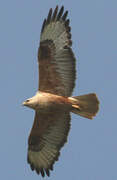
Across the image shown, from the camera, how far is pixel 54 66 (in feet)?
38.4

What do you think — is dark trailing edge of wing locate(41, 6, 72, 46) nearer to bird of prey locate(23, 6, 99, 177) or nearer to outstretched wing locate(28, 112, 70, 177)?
Answer: bird of prey locate(23, 6, 99, 177)

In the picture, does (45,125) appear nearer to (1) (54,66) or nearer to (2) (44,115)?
(2) (44,115)

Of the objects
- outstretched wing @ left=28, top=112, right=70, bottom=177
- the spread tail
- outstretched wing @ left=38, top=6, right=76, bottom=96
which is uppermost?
outstretched wing @ left=38, top=6, right=76, bottom=96

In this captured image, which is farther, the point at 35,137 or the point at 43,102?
the point at 35,137

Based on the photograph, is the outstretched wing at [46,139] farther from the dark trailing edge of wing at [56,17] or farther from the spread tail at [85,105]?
the dark trailing edge of wing at [56,17]

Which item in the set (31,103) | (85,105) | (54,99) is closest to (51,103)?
(54,99)

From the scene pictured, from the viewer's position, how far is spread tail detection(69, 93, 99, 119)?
11.5m

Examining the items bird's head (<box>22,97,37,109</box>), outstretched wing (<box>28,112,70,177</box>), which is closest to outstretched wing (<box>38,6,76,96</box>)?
bird's head (<box>22,97,37,109</box>)

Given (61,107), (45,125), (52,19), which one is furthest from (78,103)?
(52,19)

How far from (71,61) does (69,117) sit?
1453 millimetres

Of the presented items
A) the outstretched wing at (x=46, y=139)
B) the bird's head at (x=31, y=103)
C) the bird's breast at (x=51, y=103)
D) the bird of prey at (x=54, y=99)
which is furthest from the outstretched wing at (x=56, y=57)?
the outstretched wing at (x=46, y=139)

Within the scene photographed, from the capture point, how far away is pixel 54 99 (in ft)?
37.7

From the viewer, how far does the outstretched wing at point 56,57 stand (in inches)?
458

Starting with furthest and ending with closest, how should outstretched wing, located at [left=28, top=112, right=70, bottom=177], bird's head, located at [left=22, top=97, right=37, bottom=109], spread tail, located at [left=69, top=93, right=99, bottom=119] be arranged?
1. outstretched wing, located at [left=28, top=112, right=70, bottom=177]
2. spread tail, located at [left=69, top=93, right=99, bottom=119]
3. bird's head, located at [left=22, top=97, right=37, bottom=109]
